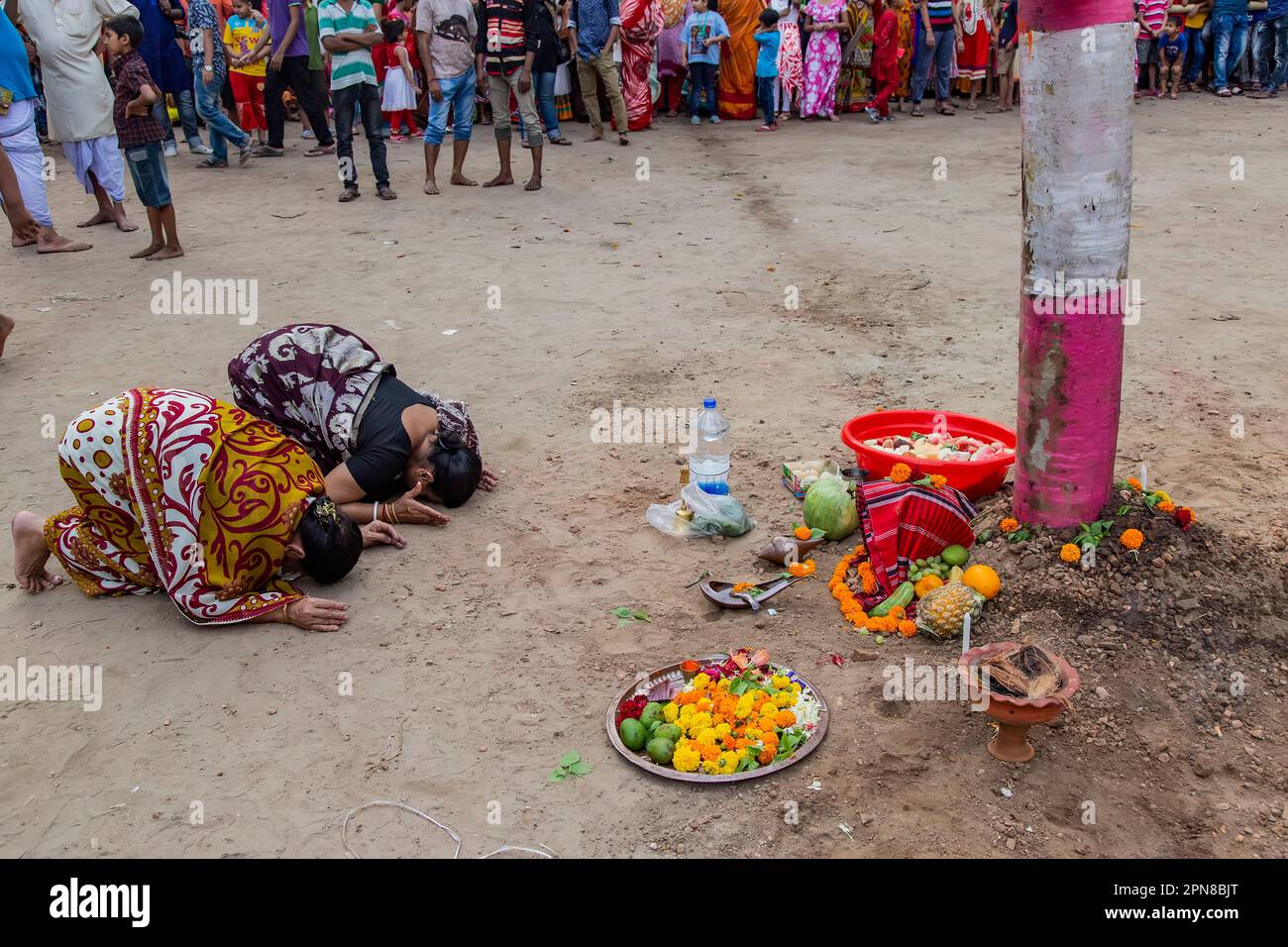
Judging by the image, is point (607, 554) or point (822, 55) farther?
point (822, 55)

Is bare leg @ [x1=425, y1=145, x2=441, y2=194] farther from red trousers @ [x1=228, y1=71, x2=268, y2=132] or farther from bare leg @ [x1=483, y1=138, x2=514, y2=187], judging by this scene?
red trousers @ [x1=228, y1=71, x2=268, y2=132]

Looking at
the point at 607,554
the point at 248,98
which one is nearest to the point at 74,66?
the point at 248,98

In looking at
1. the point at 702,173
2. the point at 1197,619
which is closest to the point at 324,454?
the point at 1197,619

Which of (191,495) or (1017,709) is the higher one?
(191,495)

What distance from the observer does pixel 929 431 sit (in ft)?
16.7

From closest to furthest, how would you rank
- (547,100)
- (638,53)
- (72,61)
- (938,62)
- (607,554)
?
1. (607,554)
2. (72,61)
3. (547,100)
4. (638,53)
5. (938,62)

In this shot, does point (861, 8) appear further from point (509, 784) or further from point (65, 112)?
point (509, 784)

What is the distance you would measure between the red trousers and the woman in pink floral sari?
6920 millimetres

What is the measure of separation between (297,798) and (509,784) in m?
0.61

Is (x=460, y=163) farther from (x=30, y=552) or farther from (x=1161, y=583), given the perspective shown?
(x=1161, y=583)

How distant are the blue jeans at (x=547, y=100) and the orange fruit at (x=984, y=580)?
364 inches

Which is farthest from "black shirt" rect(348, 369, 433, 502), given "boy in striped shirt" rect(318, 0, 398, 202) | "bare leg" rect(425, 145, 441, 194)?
"bare leg" rect(425, 145, 441, 194)

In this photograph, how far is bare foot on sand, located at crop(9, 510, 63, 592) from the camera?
4.24 meters

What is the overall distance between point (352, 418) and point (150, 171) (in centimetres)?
473
